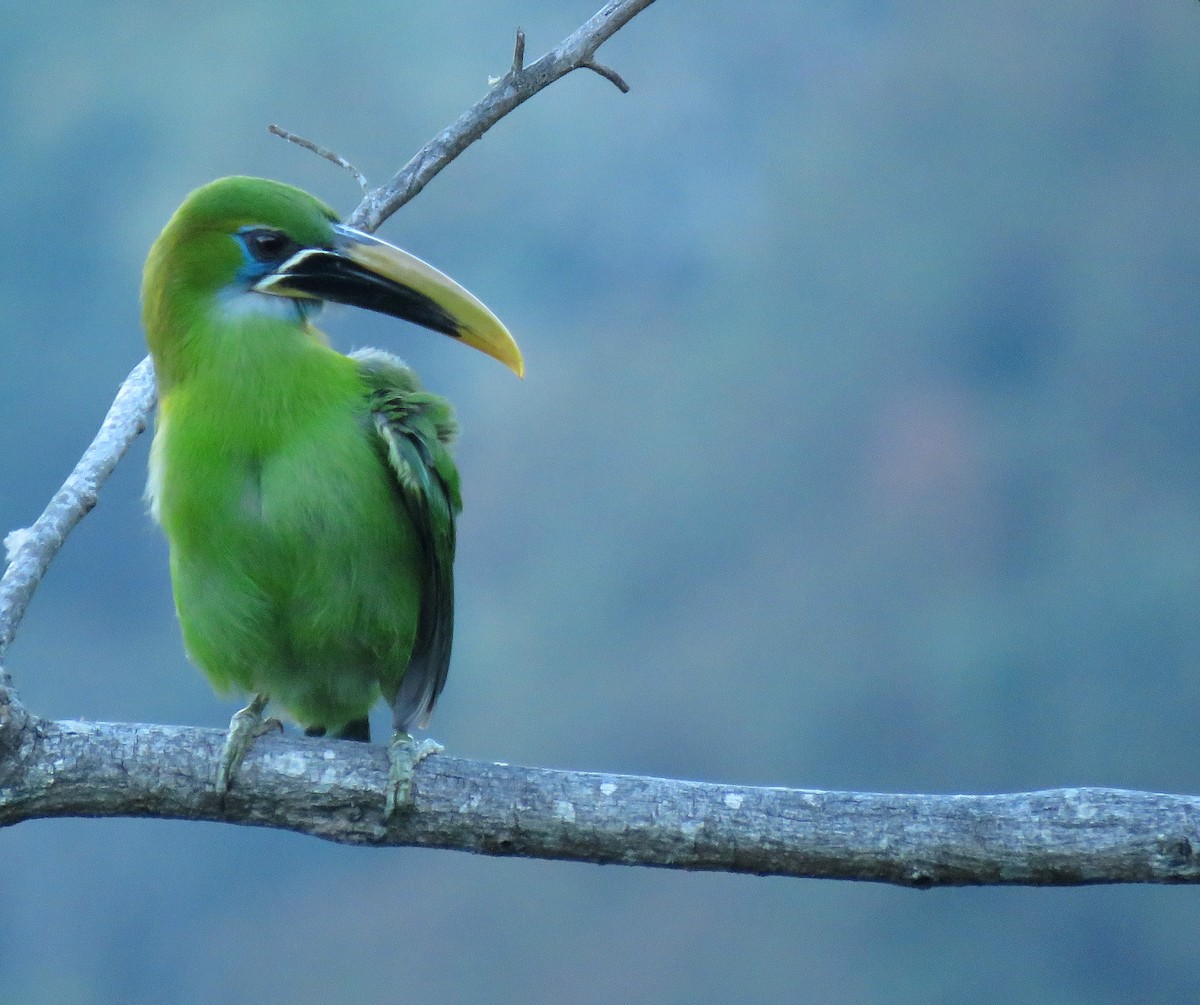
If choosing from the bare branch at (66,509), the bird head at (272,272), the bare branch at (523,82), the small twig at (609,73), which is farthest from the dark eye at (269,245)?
the small twig at (609,73)

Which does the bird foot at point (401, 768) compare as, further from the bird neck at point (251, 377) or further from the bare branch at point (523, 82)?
the bare branch at point (523, 82)

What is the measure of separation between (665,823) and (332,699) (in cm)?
84

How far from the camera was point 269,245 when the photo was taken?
2.54 metres

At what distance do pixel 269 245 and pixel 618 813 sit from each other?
1287 mm

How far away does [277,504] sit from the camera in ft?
7.85

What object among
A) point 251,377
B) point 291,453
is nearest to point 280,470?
point 291,453

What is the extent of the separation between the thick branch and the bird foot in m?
0.02

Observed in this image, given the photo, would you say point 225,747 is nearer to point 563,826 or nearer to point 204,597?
point 204,597

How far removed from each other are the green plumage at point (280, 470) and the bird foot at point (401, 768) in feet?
0.66

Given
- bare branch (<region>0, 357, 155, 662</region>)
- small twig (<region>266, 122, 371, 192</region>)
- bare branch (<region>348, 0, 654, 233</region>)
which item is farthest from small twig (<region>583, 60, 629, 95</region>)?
bare branch (<region>0, 357, 155, 662</region>)

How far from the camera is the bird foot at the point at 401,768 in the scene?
2.25m

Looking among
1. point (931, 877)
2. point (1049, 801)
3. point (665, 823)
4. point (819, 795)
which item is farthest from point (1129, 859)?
point (665, 823)

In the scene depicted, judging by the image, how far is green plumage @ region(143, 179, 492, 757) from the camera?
242 centimetres

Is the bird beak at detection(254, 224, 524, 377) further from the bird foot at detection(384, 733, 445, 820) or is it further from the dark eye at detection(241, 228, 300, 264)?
the bird foot at detection(384, 733, 445, 820)
